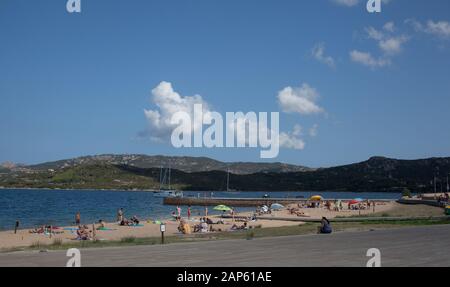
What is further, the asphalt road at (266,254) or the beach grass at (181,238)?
the beach grass at (181,238)

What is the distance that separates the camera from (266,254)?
18.8 meters

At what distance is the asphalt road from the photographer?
634 inches

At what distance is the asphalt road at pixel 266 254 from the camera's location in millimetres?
16109

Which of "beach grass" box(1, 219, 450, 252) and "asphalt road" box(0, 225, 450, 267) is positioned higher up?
"asphalt road" box(0, 225, 450, 267)

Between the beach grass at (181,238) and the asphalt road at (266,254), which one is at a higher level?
the asphalt road at (266,254)

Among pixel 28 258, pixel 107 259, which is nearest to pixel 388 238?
pixel 107 259

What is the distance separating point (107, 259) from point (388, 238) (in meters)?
Answer: 13.5

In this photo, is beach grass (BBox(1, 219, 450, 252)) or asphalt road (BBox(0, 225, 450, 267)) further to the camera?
beach grass (BBox(1, 219, 450, 252))
